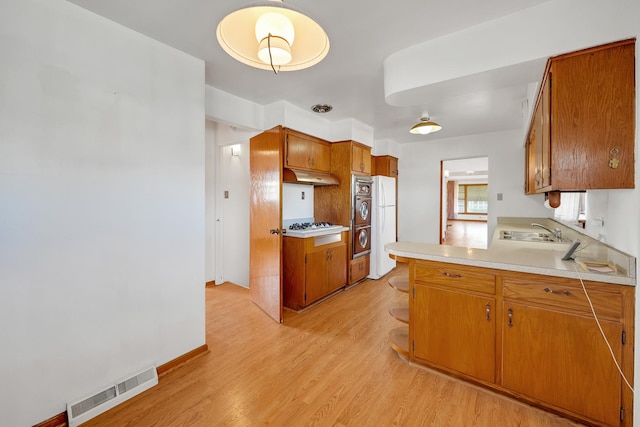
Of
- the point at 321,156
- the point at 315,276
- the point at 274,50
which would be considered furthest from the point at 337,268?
the point at 274,50

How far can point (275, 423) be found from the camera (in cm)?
158

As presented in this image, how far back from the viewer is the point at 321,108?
135 inches

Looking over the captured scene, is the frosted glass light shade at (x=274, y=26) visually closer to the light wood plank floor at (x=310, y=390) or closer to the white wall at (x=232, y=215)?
the light wood plank floor at (x=310, y=390)

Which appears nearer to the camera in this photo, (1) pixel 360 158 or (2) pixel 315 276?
(2) pixel 315 276

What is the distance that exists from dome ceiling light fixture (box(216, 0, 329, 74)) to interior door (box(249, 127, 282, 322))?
66.9 inches

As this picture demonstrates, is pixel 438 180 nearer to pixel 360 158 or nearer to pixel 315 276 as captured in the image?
pixel 360 158

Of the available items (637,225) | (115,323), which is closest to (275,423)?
(115,323)

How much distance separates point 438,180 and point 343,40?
158 inches

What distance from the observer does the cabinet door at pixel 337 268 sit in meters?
3.61

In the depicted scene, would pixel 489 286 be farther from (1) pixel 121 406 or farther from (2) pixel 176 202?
(1) pixel 121 406

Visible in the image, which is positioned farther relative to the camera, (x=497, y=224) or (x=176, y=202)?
(x=497, y=224)

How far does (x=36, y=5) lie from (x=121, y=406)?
2466 mm

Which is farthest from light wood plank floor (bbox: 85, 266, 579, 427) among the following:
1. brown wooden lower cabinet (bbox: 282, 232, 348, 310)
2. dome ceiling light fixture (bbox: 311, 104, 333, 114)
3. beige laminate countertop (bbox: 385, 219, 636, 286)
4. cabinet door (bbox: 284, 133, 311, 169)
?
dome ceiling light fixture (bbox: 311, 104, 333, 114)

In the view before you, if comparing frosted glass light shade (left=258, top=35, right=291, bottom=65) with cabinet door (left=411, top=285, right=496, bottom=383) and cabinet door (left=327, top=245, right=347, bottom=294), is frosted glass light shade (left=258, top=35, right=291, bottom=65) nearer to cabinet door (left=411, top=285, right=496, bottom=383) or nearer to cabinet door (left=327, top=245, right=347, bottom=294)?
cabinet door (left=411, top=285, right=496, bottom=383)
